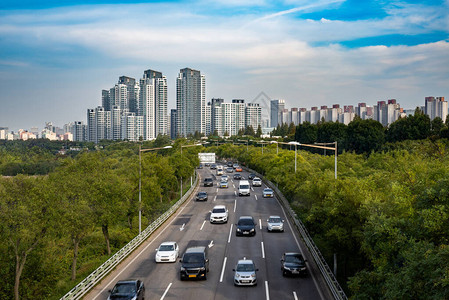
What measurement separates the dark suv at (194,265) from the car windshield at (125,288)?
14.8 ft

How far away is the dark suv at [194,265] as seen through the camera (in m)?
22.6

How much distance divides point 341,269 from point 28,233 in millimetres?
21313

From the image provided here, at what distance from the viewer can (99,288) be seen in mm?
21641

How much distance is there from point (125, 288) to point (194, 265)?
206 inches

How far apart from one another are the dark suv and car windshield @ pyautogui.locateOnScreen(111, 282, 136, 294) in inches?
178

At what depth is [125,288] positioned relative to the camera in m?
18.5

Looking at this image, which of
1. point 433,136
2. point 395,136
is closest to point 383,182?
point 433,136

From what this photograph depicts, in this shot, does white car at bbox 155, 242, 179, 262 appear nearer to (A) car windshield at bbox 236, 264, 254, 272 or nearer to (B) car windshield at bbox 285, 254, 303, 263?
(A) car windshield at bbox 236, 264, 254, 272

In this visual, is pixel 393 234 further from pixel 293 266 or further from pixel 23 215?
pixel 23 215

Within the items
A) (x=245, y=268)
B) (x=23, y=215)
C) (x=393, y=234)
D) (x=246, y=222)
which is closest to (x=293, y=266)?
(x=245, y=268)

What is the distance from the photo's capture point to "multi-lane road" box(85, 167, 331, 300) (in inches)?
814

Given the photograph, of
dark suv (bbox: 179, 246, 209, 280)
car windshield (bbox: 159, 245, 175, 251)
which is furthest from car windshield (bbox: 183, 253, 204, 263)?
car windshield (bbox: 159, 245, 175, 251)

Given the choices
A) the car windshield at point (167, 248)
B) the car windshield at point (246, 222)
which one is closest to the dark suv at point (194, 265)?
the car windshield at point (167, 248)

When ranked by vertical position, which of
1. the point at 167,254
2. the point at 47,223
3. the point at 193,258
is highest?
the point at 47,223
